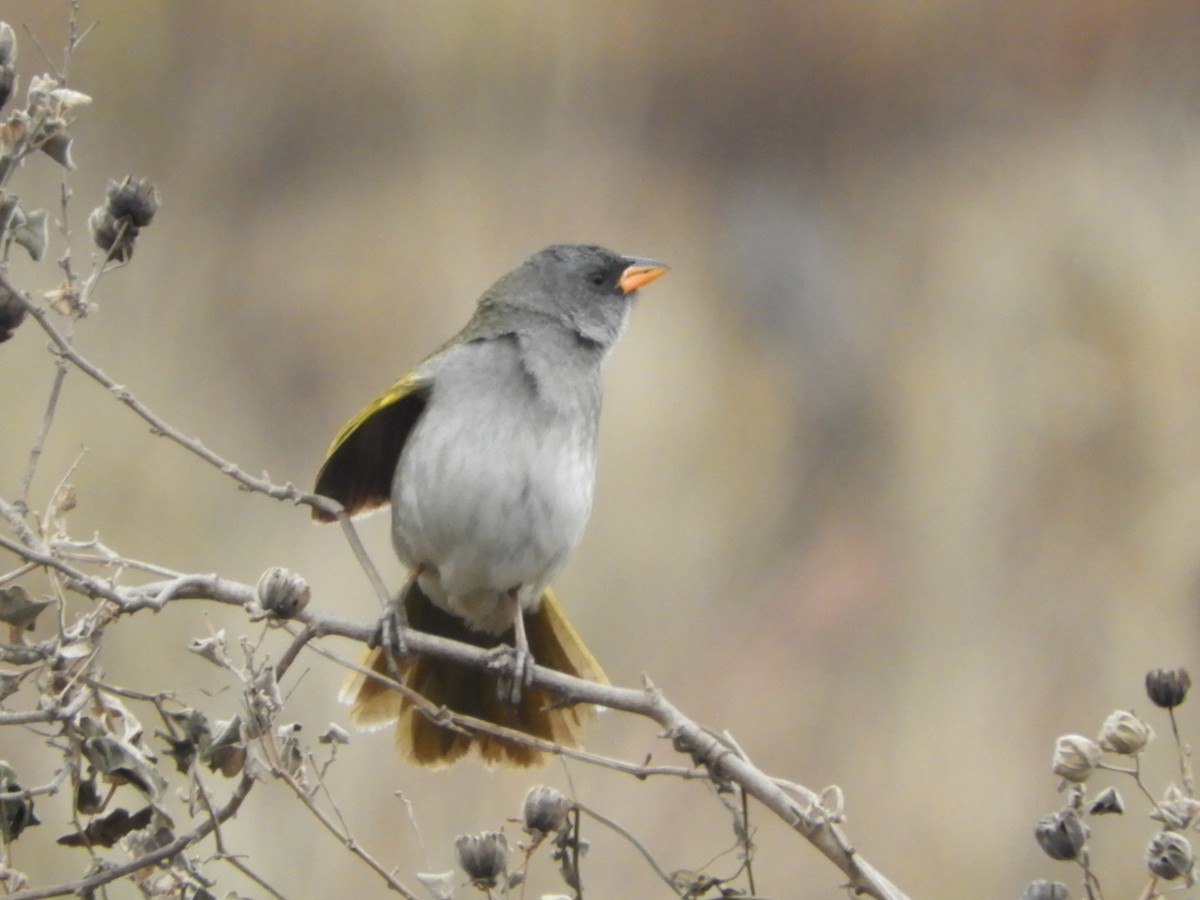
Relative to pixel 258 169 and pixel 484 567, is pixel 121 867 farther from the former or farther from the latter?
pixel 258 169

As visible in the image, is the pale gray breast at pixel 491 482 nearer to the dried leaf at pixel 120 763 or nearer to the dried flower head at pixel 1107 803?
the dried leaf at pixel 120 763

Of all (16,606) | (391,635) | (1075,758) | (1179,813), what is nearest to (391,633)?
(391,635)

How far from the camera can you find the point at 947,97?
3.88 metres

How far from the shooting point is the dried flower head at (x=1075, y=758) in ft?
4.61

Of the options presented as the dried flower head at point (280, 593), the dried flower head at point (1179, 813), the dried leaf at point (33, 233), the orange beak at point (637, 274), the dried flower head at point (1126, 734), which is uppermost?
the orange beak at point (637, 274)

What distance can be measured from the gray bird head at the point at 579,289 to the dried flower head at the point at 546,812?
3.80ft

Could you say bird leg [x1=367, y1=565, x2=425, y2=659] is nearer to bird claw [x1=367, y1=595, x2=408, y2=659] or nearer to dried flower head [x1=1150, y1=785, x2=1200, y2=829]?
bird claw [x1=367, y1=595, x2=408, y2=659]

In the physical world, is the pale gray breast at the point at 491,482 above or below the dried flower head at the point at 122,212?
below

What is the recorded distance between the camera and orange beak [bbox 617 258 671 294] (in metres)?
2.66

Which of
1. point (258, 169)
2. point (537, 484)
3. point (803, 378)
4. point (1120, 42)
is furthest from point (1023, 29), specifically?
point (537, 484)

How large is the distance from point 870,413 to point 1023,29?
1048 mm

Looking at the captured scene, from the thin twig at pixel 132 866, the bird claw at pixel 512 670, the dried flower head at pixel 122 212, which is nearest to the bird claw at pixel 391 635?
the bird claw at pixel 512 670

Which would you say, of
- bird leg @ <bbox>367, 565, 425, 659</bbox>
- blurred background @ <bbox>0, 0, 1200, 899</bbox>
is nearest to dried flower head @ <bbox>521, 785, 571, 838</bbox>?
bird leg @ <bbox>367, 565, 425, 659</bbox>

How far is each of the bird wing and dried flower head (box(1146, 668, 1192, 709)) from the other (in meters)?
1.16
